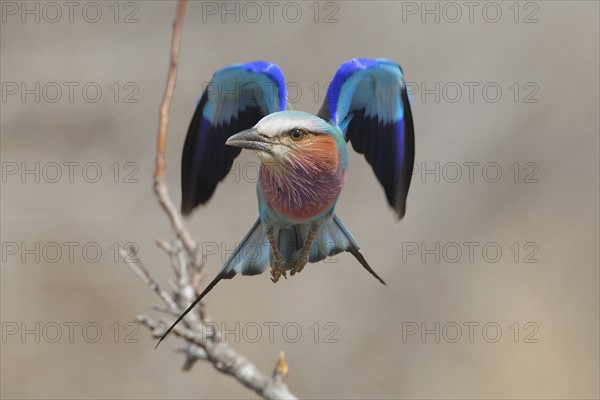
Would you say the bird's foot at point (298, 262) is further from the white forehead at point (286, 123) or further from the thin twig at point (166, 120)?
the thin twig at point (166, 120)

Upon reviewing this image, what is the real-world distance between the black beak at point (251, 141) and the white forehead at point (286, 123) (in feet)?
0.06

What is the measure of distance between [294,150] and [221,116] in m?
0.72

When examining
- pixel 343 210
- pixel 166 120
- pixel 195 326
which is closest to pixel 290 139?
pixel 166 120

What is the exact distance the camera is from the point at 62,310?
9.88 m

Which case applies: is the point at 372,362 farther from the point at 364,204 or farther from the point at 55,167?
the point at 55,167

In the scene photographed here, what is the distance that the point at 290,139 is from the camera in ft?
8.77

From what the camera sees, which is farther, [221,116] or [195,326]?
[195,326]

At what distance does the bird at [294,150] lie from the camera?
2.71m

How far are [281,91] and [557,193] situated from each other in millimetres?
7914

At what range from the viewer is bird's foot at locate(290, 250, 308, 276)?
283cm

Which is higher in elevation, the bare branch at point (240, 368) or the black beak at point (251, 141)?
the black beak at point (251, 141)

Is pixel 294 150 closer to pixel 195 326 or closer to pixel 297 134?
pixel 297 134

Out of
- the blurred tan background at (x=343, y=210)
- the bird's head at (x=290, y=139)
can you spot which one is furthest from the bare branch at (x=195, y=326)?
the blurred tan background at (x=343, y=210)

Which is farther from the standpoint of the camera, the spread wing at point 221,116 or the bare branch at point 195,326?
the bare branch at point 195,326
